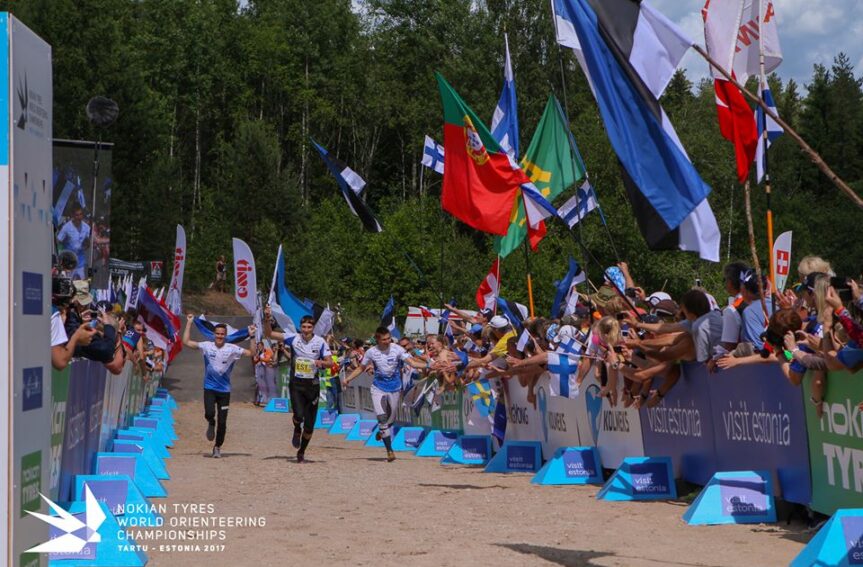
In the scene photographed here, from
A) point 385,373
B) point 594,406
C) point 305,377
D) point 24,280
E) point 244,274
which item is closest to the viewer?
point 24,280

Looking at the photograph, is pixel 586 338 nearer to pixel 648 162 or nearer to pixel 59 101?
pixel 648 162

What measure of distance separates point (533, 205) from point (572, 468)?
4.31 meters

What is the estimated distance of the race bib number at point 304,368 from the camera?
58.3ft

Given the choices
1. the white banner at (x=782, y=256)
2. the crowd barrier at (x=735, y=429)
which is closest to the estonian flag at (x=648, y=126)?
the crowd barrier at (x=735, y=429)

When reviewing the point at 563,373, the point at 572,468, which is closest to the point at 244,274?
the point at 563,373

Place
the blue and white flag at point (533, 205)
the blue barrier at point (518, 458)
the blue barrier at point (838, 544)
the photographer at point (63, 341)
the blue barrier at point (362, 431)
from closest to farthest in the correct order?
the blue barrier at point (838, 544), the photographer at point (63, 341), the blue barrier at point (518, 458), the blue and white flag at point (533, 205), the blue barrier at point (362, 431)

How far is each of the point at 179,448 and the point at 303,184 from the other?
52965 millimetres

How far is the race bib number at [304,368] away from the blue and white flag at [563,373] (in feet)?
13.8

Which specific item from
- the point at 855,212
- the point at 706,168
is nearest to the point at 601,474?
the point at 706,168

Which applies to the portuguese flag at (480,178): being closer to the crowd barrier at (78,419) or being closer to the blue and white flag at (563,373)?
the blue and white flag at (563,373)

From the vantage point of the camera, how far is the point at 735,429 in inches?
421

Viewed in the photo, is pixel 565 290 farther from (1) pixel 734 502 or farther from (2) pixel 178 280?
(2) pixel 178 280

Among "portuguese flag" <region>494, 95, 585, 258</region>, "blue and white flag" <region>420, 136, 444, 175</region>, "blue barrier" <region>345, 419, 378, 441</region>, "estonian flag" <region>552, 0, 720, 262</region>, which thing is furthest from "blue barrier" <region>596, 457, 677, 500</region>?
"blue barrier" <region>345, 419, 378, 441</region>

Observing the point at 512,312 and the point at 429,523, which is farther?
the point at 512,312
